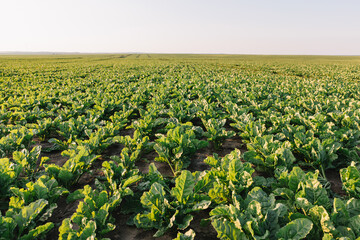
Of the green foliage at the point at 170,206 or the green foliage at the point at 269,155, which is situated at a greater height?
the green foliage at the point at 269,155

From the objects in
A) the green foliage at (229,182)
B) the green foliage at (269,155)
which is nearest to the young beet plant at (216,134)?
the green foliage at (269,155)

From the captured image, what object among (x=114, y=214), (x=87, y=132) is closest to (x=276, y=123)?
(x=114, y=214)

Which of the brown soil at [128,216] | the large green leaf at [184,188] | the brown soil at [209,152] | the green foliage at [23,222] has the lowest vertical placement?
the brown soil at [128,216]

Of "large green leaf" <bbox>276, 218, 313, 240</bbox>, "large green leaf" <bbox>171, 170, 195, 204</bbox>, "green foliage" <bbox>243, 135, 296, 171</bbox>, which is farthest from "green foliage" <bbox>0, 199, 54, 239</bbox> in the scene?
"green foliage" <bbox>243, 135, 296, 171</bbox>

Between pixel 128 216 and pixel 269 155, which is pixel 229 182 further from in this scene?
pixel 128 216

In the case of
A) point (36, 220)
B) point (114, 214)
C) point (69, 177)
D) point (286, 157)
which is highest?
point (286, 157)

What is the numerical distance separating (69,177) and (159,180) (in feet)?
5.00

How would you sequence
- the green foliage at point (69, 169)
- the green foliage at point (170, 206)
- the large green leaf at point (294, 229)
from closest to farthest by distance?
the large green leaf at point (294, 229) < the green foliage at point (170, 206) < the green foliage at point (69, 169)

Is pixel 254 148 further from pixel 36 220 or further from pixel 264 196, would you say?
pixel 36 220

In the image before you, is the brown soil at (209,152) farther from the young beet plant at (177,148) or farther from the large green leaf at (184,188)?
the large green leaf at (184,188)

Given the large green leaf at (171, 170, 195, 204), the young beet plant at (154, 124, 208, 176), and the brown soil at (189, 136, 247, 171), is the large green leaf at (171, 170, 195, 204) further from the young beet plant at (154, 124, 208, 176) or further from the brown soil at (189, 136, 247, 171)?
the brown soil at (189, 136, 247, 171)

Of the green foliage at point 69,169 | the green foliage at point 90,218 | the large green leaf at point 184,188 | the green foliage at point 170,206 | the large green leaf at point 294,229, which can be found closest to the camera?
the large green leaf at point 294,229

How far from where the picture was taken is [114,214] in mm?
2912

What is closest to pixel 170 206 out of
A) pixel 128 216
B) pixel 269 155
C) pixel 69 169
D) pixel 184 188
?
pixel 184 188
